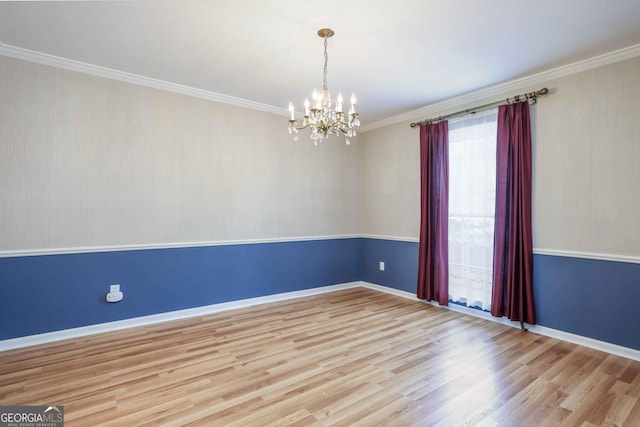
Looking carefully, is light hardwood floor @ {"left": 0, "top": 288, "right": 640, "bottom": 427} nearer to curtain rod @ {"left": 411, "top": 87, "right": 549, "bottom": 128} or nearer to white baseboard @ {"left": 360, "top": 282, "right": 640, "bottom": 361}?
white baseboard @ {"left": 360, "top": 282, "right": 640, "bottom": 361}

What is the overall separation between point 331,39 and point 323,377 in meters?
2.76

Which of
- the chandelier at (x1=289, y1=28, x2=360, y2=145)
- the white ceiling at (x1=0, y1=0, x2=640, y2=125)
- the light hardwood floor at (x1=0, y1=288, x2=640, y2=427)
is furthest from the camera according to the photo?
the chandelier at (x1=289, y1=28, x2=360, y2=145)

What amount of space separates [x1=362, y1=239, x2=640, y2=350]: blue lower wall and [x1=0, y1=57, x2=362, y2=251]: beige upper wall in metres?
3.04

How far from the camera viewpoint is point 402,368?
2592mm

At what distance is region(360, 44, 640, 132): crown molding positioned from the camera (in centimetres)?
287

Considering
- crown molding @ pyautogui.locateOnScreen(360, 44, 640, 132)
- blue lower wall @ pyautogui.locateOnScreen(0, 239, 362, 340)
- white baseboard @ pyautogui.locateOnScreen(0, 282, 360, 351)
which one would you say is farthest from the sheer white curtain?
white baseboard @ pyautogui.locateOnScreen(0, 282, 360, 351)

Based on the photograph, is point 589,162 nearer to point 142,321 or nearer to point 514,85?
point 514,85

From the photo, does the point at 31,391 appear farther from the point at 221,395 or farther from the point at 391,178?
the point at 391,178

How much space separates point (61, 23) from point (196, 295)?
115 inches

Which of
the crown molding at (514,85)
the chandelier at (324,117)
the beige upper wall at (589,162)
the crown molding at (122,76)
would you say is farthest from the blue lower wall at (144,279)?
the beige upper wall at (589,162)

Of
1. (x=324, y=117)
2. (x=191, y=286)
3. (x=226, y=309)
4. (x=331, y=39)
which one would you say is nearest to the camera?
(x=324, y=117)

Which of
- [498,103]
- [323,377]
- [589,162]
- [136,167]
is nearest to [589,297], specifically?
[589,162]

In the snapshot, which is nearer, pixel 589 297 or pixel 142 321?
pixel 589 297

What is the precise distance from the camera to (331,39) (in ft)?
8.84
